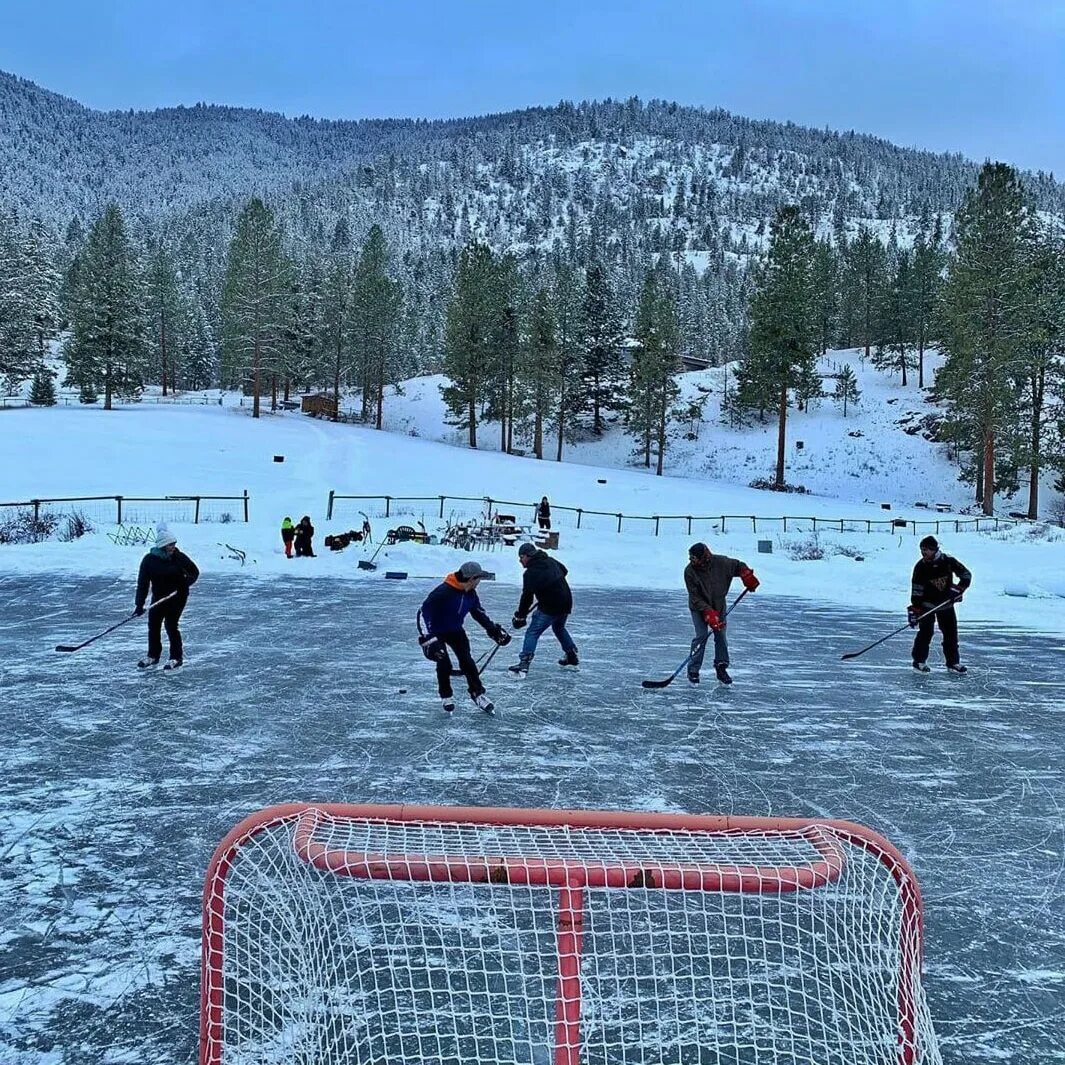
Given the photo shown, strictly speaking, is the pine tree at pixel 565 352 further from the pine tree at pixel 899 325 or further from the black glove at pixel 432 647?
the black glove at pixel 432 647

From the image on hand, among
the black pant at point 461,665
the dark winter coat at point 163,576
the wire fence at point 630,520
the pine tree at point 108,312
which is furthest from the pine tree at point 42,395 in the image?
the black pant at point 461,665

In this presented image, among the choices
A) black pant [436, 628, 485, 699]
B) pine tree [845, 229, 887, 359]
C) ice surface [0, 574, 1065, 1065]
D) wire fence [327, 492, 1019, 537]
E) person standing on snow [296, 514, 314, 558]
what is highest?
pine tree [845, 229, 887, 359]

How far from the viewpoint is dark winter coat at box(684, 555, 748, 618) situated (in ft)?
31.4

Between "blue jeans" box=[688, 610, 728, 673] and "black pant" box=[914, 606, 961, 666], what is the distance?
2576 mm

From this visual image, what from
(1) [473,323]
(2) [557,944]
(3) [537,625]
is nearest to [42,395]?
(1) [473,323]

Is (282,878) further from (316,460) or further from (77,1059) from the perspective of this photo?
(316,460)

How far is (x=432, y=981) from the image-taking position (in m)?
3.83

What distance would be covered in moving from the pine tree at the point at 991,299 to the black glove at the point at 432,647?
32686mm

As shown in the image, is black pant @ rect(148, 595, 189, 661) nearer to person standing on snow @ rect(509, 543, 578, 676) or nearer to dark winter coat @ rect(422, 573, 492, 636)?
dark winter coat @ rect(422, 573, 492, 636)

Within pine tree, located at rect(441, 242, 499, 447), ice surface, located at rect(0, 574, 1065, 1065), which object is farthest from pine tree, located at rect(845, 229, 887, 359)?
ice surface, located at rect(0, 574, 1065, 1065)

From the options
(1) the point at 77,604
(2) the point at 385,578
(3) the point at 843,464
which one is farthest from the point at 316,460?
(3) the point at 843,464

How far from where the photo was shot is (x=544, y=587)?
1000cm

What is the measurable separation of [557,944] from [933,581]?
8.79m

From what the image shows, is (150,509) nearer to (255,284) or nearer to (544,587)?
(544,587)
